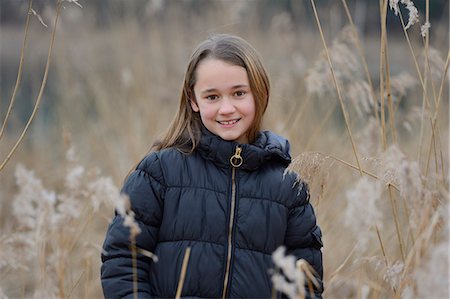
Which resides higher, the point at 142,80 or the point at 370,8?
the point at 370,8

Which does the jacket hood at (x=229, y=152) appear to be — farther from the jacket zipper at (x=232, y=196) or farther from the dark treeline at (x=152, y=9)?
the dark treeline at (x=152, y=9)

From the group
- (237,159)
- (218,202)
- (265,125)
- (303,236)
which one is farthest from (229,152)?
(265,125)

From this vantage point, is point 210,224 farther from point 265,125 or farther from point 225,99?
point 265,125

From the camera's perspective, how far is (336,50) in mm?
2447

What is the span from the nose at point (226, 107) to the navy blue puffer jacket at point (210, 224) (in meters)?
0.07

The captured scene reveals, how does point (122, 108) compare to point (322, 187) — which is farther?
point (122, 108)

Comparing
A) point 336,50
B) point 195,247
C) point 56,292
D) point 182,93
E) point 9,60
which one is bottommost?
point 56,292

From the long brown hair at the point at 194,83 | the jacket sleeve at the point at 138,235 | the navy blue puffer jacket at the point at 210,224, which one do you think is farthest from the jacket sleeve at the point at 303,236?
the jacket sleeve at the point at 138,235

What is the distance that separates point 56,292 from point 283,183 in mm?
627

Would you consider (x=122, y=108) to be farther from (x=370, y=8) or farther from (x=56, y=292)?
(x=370, y=8)

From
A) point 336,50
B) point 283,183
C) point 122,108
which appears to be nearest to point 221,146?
point 283,183

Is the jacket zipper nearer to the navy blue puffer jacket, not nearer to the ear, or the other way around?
the navy blue puffer jacket

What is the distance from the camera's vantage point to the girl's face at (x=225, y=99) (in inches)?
73.7

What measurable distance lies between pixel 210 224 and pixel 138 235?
0.18 metres
